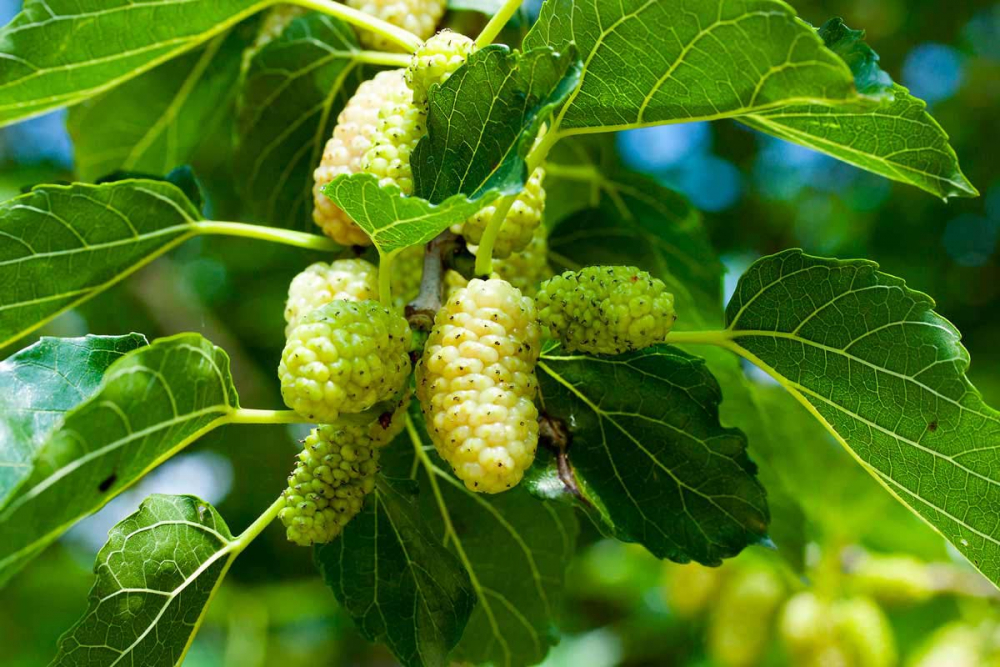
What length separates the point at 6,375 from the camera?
68 cm

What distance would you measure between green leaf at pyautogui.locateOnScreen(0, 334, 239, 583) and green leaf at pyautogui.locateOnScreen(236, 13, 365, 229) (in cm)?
41

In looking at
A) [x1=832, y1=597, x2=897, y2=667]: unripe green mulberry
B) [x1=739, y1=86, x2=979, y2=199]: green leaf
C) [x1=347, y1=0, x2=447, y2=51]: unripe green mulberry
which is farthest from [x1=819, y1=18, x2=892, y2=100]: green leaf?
[x1=832, y1=597, x2=897, y2=667]: unripe green mulberry

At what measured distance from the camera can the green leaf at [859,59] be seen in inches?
23.2

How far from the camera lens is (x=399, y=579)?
0.78 metres

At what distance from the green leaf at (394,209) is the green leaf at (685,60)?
0.42 ft

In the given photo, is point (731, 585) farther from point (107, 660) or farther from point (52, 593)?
point (52, 593)

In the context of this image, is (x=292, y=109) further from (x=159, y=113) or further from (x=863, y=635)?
(x=863, y=635)

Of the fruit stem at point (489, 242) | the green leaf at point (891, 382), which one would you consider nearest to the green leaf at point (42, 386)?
the fruit stem at point (489, 242)

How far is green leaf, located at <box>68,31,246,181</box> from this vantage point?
3.64 ft

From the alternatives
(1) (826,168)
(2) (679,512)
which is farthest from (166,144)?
(1) (826,168)

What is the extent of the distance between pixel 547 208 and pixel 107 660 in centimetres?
76

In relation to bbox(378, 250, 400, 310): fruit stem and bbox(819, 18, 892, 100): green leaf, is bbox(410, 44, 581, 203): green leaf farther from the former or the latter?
bbox(819, 18, 892, 100): green leaf

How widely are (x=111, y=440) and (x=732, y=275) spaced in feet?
4.78

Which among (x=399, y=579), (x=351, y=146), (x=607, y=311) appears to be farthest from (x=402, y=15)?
(x=399, y=579)
